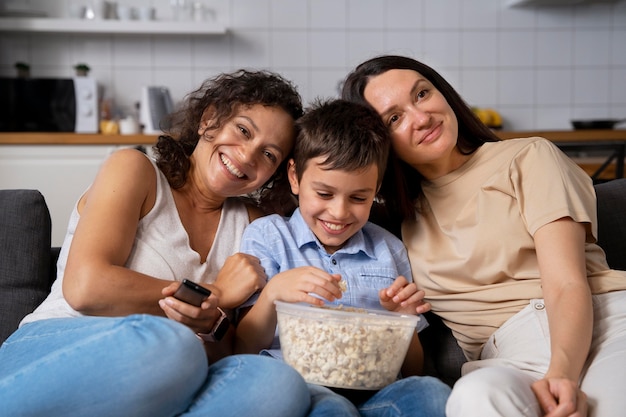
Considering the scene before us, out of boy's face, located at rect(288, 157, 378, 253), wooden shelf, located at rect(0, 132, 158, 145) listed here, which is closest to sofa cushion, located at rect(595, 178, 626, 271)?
boy's face, located at rect(288, 157, 378, 253)

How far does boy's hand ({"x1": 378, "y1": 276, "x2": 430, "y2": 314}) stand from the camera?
4.60 ft

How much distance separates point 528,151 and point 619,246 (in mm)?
425

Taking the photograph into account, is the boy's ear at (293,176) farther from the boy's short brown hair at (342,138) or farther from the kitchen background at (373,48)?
the kitchen background at (373,48)

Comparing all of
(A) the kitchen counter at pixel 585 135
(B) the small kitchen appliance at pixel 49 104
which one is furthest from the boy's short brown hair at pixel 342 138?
(B) the small kitchen appliance at pixel 49 104

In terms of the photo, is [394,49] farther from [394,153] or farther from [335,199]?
[335,199]

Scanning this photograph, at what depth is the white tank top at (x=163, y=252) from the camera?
1583 millimetres

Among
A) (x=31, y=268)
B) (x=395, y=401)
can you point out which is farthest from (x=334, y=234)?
(x=31, y=268)

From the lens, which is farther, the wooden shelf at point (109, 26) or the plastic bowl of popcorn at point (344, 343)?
the wooden shelf at point (109, 26)

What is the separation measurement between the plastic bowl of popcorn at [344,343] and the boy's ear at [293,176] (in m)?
0.40

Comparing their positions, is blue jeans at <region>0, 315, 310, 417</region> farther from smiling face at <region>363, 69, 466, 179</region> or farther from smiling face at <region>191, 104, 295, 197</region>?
smiling face at <region>363, 69, 466, 179</region>

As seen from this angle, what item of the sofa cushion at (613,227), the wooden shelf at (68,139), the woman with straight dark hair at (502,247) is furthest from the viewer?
the wooden shelf at (68,139)

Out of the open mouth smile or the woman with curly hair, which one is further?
the open mouth smile

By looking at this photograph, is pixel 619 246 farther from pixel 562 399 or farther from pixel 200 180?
pixel 200 180

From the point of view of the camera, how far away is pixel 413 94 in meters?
1.72
